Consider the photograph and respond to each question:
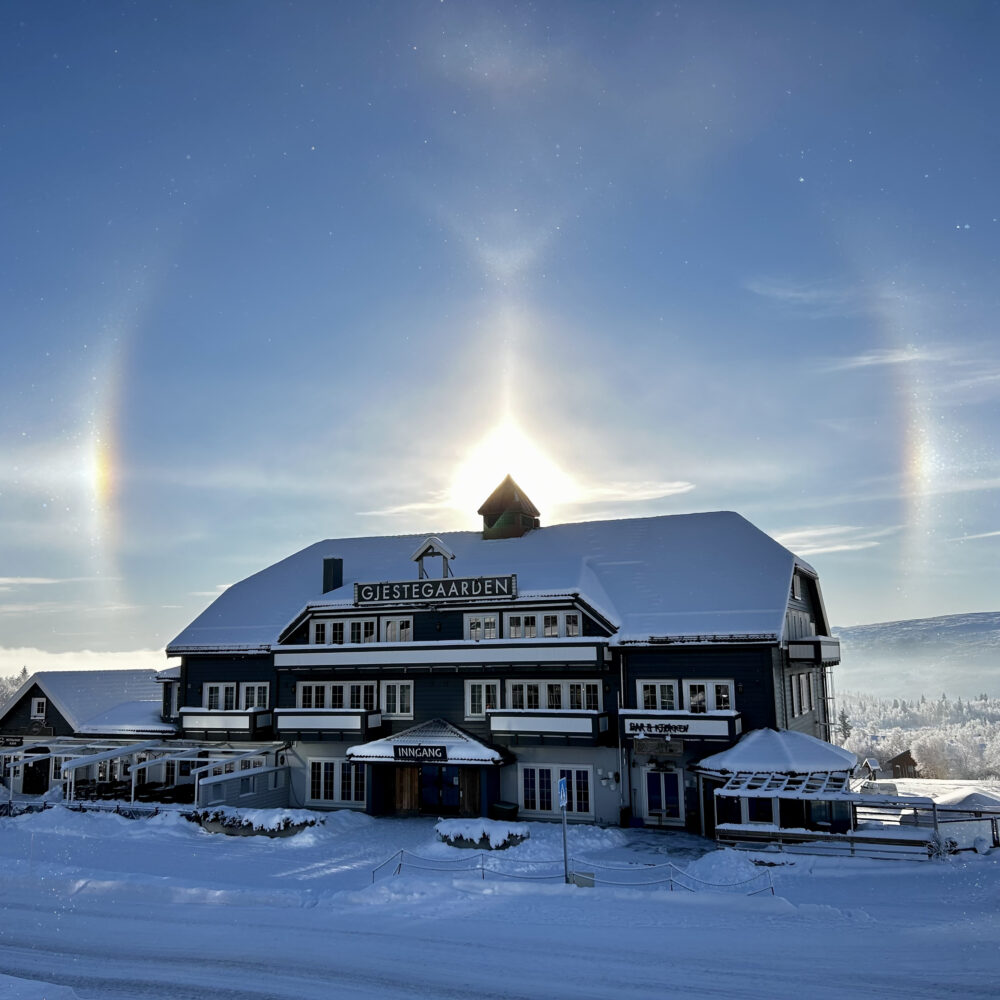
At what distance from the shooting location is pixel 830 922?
806 inches

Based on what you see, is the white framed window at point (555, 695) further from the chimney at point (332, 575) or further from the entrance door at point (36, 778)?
the entrance door at point (36, 778)

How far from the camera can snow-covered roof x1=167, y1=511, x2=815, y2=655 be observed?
1491 inches

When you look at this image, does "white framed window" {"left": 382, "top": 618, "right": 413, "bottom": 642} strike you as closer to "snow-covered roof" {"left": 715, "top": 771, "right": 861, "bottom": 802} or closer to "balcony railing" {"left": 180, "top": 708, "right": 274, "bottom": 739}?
"balcony railing" {"left": 180, "top": 708, "right": 274, "bottom": 739}

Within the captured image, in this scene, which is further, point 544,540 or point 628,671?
point 544,540

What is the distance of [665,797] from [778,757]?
19.2ft

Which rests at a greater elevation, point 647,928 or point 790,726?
point 790,726

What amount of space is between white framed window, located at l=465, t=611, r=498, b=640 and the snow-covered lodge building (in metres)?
0.07

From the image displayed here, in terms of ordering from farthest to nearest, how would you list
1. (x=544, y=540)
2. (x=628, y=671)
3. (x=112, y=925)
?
(x=544, y=540)
(x=628, y=671)
(x=112, y=925)

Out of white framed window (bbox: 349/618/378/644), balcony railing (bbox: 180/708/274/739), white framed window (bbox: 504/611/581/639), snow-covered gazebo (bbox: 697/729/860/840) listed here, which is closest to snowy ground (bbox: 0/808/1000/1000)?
snow-covered gazebo (bbox: 697/729/860/840)

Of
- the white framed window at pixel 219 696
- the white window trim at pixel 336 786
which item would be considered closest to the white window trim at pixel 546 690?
the white window trim at pixel 336 786

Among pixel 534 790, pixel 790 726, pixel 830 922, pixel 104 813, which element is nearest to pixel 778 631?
pixel 790 726

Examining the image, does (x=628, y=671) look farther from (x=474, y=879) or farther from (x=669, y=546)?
(x=474, y=879)

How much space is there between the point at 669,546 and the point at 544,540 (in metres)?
7.09

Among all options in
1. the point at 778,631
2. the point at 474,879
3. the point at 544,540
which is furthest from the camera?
the point at 544,540
